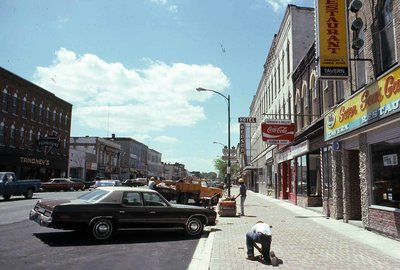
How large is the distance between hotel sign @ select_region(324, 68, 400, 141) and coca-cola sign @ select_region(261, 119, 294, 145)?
868 centimetres

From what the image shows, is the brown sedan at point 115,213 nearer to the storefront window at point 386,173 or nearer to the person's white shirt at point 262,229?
the person's white shirt at point 262,229

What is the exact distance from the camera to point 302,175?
25531 millimetres

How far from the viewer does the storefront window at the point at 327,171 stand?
62.4 feet

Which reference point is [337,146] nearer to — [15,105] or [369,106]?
[369,106]

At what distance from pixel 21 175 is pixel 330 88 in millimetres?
37522

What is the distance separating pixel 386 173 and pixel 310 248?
156 inches

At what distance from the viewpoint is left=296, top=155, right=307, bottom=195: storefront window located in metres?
24.8

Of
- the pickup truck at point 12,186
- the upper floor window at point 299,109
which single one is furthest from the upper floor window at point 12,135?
the upper floor window at point 299,109

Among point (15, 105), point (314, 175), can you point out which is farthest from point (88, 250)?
point (15, 105)

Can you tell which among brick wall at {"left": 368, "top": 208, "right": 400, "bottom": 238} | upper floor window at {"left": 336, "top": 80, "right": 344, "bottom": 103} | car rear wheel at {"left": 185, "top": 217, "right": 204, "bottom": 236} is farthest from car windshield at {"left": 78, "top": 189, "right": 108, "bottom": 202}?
upper floor window at {"left": 336, "top": 80, "right": 344, "bottom": 103}

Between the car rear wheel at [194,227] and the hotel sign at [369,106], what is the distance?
590 cm

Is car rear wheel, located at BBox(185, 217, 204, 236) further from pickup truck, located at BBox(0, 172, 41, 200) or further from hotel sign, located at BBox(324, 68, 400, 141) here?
pickup truck, located at BBox(0, 172, 41, 200)

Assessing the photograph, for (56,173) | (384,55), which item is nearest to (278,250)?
(384,55)

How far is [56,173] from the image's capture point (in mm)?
56469
